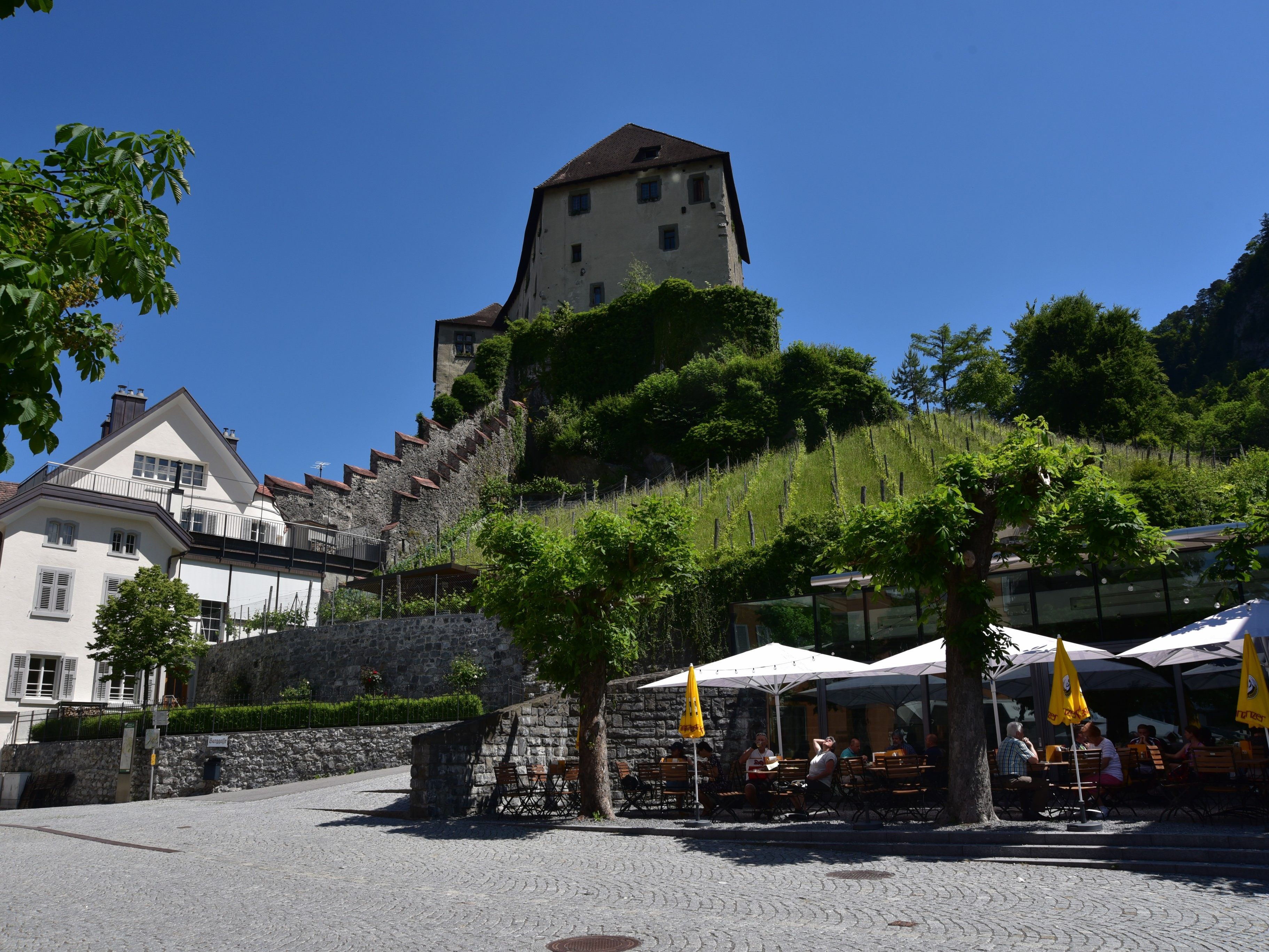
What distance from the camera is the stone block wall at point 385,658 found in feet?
78.5

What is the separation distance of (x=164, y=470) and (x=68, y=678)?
9.26 metres

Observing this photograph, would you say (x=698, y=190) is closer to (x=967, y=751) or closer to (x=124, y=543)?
(x=124, y=543)

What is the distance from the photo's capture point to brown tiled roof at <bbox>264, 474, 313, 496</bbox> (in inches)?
1503

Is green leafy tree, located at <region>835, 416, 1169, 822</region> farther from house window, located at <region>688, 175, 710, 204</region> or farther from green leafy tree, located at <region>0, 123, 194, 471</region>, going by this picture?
house window, located at <region>688, 175, 710, 204</region>

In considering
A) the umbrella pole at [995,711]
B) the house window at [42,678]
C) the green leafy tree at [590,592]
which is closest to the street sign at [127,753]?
the house window at [42,678]

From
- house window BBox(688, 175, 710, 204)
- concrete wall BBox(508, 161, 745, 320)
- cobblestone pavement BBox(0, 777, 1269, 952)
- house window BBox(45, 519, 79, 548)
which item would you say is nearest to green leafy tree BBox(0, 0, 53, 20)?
cobblestone pavement BBox(0, 777, 1269, 952)

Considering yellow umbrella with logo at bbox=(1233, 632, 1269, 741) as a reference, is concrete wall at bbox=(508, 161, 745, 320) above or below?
above

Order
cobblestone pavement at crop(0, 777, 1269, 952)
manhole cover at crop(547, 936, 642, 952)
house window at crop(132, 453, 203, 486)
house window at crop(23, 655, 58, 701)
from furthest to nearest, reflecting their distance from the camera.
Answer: house window at crop(132, 453, 203, 486) < house window at crop(23, 655, 58, 701) < cobblestone pavement at crop(0, 777, 1269, 952) < manhole cover at crop(547, 936, 642, 952)

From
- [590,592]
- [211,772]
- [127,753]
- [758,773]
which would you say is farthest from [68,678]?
[758,773]

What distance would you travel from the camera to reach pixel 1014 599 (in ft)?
54.4

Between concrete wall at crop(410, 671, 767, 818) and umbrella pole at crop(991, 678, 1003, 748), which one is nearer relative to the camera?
umbrella pole at crop(991, 678, 1003, 748)

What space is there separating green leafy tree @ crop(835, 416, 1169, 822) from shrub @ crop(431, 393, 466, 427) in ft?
118

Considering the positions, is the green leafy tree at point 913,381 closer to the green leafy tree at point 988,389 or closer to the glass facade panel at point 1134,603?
the green leafy tree at point 988,389

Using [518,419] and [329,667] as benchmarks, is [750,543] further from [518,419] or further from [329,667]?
[518,419]
